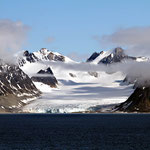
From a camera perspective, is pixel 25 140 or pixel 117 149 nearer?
pixel 117 149

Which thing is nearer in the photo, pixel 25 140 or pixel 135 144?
pixel 135 144

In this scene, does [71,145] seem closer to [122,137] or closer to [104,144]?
[104,144]

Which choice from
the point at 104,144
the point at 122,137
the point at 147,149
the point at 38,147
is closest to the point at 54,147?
the point at 38,147

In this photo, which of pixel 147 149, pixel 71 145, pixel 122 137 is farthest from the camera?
pixel 122 137

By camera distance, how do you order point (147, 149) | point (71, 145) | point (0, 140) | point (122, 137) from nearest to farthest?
point (147, 149) → point (71, 145) → point (0, 140) → point (122, 137)

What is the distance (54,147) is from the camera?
139125mm

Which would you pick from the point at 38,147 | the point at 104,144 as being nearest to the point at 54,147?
the point at 38,147

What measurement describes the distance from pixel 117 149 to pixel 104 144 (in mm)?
13841

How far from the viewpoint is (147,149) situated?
134000 millimetres

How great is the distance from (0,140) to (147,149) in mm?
54168

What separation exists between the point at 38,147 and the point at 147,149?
33157 millimetres

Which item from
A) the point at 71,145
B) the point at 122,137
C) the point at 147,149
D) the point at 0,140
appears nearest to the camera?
the point at 147,149

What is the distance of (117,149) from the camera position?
134 metres

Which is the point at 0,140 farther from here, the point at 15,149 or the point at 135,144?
the point at 135,144
